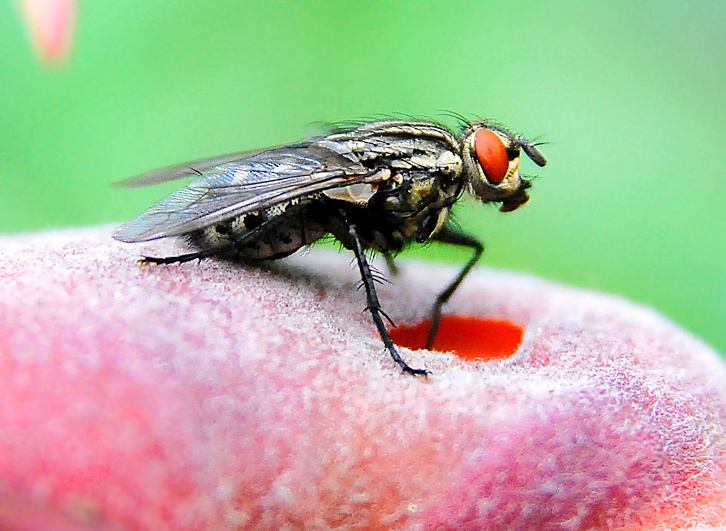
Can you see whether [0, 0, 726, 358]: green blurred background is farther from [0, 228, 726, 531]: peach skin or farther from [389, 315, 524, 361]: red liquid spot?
[0, 228, 726, 531]: peach skin

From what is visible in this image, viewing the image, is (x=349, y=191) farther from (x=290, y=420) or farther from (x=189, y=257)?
(x=290, y=420)

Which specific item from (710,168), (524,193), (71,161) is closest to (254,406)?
(524,193)

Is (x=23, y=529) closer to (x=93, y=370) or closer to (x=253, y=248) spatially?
(x=93, y=370)

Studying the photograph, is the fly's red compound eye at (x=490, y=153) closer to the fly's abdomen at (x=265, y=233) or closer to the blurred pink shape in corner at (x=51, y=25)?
the fly's abdomen at (x=265, y=233)

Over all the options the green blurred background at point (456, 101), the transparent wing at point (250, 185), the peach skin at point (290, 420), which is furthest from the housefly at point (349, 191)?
the green blurred background at point (456, 101)

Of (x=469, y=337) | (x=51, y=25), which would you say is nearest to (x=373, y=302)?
(x=469, y=337)
